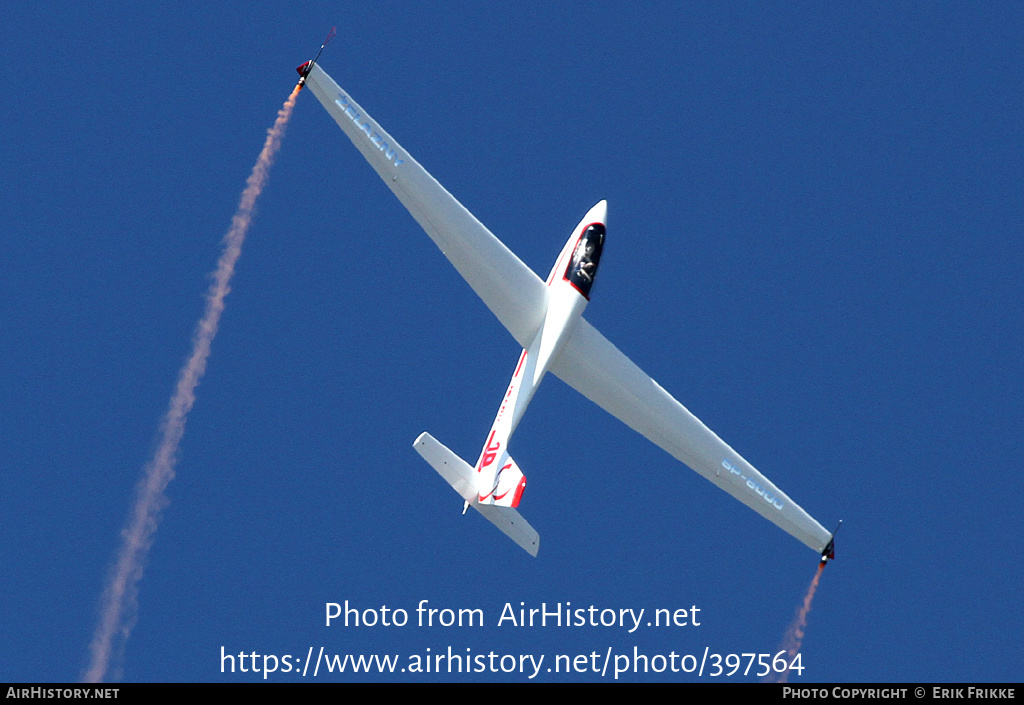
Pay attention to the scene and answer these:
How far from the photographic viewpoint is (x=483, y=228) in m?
37.2

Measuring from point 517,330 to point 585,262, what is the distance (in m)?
2.48

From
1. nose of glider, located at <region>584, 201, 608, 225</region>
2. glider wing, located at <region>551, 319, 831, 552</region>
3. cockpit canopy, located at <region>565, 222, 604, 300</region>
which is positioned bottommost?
glider wing, located at <region>551, 319, 831, 552</region>

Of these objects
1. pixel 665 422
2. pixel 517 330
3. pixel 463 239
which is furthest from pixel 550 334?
pixel 665 422

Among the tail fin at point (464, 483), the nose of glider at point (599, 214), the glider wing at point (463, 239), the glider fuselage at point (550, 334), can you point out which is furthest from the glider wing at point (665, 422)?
the tail fin at point (464, 483)

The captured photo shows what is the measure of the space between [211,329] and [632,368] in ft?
34.6

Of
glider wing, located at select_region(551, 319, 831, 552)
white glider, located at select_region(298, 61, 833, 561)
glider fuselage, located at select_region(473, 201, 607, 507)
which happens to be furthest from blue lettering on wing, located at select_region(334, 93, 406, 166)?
glider wing, located at select_region(551, 319, 831, 552)

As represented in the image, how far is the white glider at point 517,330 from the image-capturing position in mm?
36406

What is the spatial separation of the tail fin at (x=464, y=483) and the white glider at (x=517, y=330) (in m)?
0.02

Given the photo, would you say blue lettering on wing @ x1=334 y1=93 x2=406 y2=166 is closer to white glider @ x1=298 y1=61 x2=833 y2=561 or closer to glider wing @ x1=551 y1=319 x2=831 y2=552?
white glider @ x1=298 y1=61 x2=833 y2=561

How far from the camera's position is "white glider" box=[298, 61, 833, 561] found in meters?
36.4

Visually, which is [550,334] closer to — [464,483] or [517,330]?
[517,330]

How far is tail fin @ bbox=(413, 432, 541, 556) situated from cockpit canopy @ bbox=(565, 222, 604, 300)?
16.9ft
